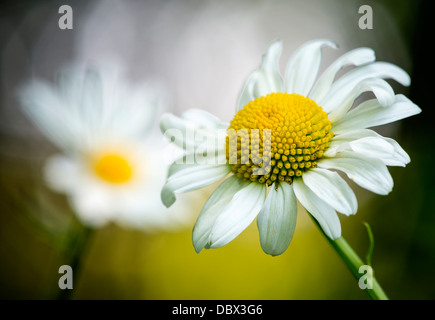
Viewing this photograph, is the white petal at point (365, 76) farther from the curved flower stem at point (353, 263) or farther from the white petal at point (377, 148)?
the curved flower stem at point (353, 263)

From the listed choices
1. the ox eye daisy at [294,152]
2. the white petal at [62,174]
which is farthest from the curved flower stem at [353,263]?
the white petal at [62,174]

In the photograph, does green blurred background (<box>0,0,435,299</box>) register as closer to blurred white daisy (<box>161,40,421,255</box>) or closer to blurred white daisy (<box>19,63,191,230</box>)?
blurred white daisy (<box>19,63,191,230</box>)

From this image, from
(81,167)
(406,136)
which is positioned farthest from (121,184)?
(406,136)

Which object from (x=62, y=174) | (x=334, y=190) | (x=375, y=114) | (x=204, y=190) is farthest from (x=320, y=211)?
(x=204, y=190)

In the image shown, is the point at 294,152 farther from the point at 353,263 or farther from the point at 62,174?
the point at 62,174

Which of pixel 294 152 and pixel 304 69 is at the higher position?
pixel 304 69
